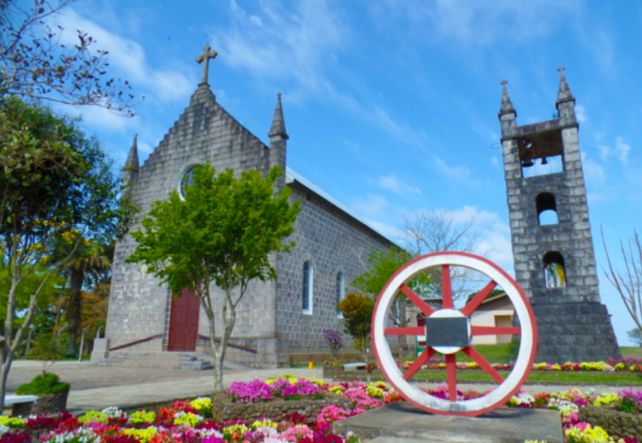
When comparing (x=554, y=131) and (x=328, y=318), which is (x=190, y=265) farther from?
(x=554, y=131)

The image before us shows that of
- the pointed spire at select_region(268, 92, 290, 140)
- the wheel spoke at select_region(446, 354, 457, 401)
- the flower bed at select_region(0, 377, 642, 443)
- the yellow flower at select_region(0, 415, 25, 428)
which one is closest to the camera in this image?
the flower bed at select_region(0, 377, 642, 443)

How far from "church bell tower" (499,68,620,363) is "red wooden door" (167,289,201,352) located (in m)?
14.2

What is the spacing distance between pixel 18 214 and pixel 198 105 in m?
15.7

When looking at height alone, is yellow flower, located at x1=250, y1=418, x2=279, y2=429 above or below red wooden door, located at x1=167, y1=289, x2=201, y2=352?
below

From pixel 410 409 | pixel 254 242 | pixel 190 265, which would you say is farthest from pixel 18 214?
pixel 410 409

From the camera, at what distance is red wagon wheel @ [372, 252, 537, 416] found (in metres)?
5.98

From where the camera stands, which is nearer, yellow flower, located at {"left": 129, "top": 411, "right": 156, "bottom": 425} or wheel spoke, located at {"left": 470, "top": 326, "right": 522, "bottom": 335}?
wheel spoke, located at {"left": 470, "top": 326, "right": 522, "bottom": 335}

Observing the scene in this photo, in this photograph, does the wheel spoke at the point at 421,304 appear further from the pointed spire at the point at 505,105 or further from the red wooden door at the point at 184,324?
the pointed spire at the point at 505,105

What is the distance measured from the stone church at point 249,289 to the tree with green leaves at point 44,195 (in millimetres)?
9967

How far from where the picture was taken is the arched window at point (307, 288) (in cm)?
2200

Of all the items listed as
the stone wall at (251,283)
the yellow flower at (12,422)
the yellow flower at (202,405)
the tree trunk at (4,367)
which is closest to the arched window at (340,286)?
the stone wall at (251,283)

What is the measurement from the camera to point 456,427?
17.5 feet

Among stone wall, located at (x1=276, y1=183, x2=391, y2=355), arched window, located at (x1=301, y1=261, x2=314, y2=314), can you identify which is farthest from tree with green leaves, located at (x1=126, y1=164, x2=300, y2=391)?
arched window, located at (x1=301, y1=261, x2=314, y2=314)

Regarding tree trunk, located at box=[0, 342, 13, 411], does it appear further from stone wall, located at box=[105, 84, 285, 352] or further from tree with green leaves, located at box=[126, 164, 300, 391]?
stone wall, located at box=[105, 84, 285, 352]
